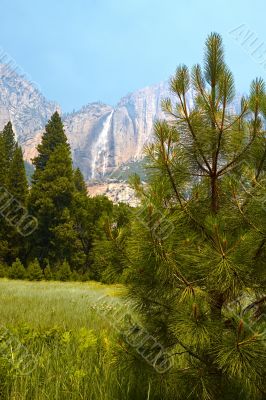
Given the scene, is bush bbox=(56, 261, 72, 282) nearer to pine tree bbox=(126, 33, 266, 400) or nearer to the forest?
the forest

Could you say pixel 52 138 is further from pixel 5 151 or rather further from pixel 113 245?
pixel 113 245

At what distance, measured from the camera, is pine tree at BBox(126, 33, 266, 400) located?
11.2 feet

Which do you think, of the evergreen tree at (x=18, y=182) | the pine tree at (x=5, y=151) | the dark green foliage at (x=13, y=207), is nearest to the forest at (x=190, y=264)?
the dark green foliage at (x=13, y=207)

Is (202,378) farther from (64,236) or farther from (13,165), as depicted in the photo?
(13,165)

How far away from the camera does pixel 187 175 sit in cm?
432

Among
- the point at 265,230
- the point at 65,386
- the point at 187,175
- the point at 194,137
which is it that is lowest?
the point at 65,386

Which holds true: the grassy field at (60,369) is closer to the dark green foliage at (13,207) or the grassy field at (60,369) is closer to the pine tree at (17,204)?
the dark green foliage at (13,207)

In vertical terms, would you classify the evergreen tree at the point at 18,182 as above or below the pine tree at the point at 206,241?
above

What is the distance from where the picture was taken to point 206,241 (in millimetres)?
3922

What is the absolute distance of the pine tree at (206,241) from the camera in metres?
3.41

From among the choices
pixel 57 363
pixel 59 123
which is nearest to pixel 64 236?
pixel 59 123

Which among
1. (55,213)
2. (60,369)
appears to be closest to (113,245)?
(60,369)

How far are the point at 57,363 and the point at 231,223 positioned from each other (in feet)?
8.82

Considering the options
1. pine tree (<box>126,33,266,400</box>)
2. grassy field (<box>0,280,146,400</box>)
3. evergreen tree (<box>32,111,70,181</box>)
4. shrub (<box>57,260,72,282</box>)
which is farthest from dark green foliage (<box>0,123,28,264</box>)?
pine tree (<box>126,33,266,400</box>)
